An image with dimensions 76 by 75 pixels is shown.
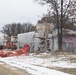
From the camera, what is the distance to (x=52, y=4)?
52.9 meters

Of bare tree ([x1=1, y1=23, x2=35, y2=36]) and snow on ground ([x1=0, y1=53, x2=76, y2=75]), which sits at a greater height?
bare tree ([x1=1, y1=23, x2=35, y2=36])

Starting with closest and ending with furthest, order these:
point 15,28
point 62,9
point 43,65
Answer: point 43,65 → point 62,9 → point 15,28

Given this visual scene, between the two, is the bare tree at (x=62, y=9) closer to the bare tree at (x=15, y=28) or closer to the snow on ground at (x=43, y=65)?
the snow on ground at (x=43, y=65)

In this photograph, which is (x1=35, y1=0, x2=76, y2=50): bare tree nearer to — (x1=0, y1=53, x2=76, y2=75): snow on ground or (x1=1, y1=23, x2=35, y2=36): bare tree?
(x1=0, y1=53, x2=76, y2=75): snow on ground

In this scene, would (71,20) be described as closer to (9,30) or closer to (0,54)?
(0,54)

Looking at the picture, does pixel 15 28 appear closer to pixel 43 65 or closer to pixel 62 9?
pixel 62 9

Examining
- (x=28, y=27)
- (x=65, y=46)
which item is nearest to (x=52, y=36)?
(x=65, y=46)

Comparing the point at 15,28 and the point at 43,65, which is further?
the point at 15,28

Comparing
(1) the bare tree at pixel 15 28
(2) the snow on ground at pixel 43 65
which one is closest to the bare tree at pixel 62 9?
(2) the snow on ground at pixel 43 65

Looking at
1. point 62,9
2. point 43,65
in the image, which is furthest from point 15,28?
point 43,65

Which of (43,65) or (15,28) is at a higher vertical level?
(15,28)

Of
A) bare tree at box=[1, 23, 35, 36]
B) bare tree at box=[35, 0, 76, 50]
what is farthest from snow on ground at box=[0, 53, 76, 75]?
bare tree at box=[1, 23, 35, 36]

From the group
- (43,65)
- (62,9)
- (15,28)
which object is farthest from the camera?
(15,28)

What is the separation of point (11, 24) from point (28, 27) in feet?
32.9
